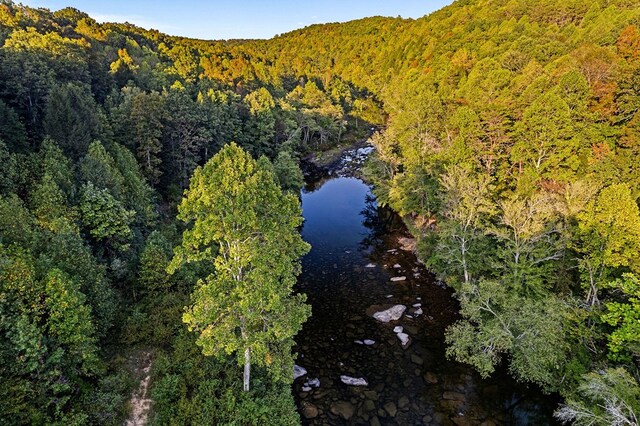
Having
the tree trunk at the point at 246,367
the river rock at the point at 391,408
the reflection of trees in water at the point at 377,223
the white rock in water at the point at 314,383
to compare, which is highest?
Result: the tree trunk at the point at 246,367

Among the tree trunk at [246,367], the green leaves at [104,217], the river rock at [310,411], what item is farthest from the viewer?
the green leaves at [104,217]

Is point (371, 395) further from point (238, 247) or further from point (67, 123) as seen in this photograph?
point (67, 123)

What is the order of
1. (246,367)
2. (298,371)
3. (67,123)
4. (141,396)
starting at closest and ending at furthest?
(246,367)
(141,396)
(298,371)
(67,123)

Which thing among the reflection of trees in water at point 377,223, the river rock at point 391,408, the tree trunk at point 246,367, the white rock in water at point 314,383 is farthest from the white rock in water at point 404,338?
the reflection of trees in water at point 377,223

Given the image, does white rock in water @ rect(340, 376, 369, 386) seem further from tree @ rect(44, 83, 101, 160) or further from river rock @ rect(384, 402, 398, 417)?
tree @ rect(44, 83, 101, 160)

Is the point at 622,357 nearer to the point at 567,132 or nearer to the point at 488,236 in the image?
the point at 488,236

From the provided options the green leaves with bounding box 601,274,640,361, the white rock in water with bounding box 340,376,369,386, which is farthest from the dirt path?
the green leaves with bounding box 601,274,640,361

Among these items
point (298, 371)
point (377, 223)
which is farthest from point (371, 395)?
point (377, 223)

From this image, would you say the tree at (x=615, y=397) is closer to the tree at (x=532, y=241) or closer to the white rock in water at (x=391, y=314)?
the tree at (x=532, y=241)
